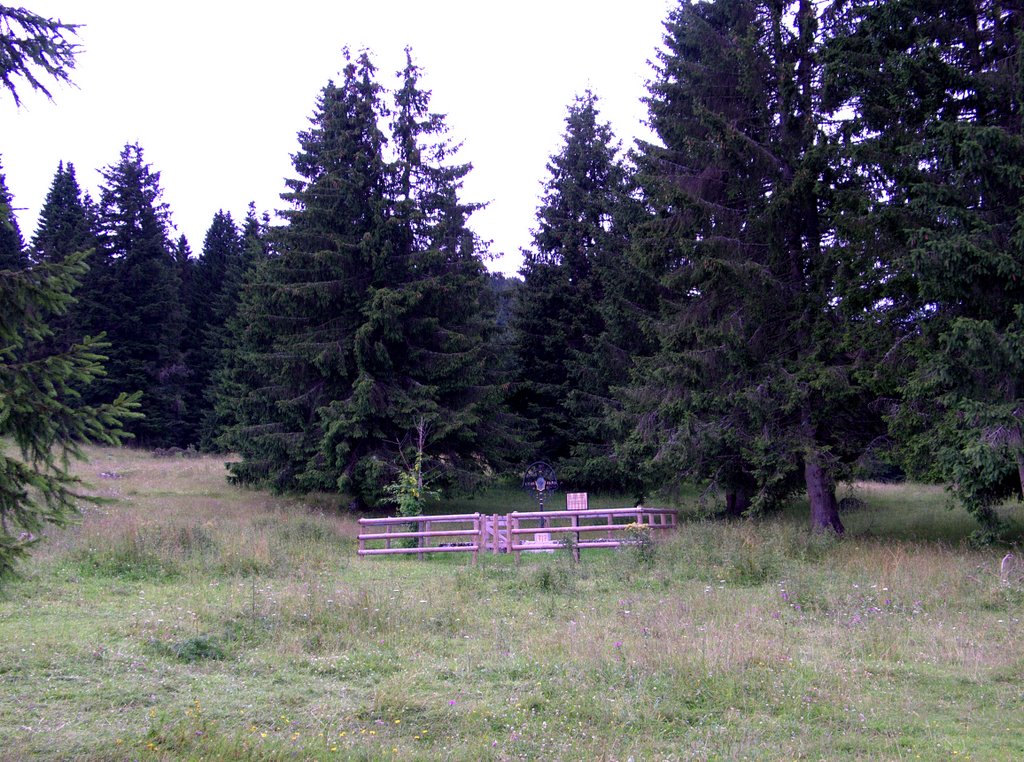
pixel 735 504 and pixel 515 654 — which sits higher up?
pixel 735 504

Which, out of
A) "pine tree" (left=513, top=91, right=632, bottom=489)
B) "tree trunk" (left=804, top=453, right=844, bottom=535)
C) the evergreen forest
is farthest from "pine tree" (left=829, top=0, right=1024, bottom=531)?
"pine tree" (left=513, top=91, right=632, bottom=489)

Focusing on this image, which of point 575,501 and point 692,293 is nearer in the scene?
point 575,501

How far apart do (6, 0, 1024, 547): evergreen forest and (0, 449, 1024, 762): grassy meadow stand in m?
1.94

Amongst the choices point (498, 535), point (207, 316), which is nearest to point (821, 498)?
point (498, 535)

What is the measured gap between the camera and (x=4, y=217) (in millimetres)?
5488

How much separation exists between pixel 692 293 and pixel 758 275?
5.62m

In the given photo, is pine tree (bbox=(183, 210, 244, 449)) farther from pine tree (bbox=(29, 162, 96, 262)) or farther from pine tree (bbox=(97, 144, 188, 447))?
pine tree (bbox=(29, 162, 96, 262))

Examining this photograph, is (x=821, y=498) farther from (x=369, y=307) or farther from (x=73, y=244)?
(x=73, y=244)

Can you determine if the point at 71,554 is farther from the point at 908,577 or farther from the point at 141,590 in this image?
the point at 908,577

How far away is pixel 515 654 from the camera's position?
838 cm

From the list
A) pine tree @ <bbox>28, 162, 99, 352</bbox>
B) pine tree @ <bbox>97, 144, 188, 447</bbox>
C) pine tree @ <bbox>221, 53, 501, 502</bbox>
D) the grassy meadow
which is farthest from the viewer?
pine tree @ <bbox>97, 144, 188, 447</bbox>

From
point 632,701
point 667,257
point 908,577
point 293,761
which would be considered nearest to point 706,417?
point 667,257

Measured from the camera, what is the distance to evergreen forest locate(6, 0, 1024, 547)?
45.9 feet

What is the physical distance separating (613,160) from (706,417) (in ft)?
55.3
